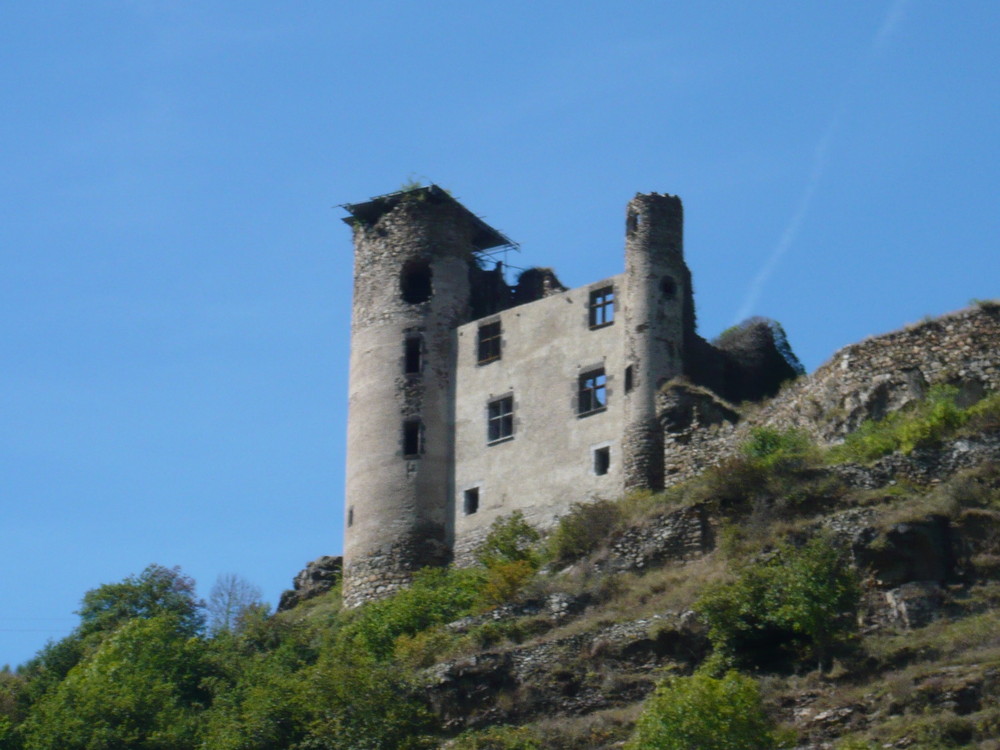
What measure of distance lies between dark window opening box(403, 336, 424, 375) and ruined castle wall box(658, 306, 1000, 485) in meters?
9.81

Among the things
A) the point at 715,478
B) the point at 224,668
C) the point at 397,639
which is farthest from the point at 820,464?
the point at 224,668

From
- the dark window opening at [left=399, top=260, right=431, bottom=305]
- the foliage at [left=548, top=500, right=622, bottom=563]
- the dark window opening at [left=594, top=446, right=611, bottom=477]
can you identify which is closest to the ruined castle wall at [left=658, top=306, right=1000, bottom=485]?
the dark window opening at [left=594, top=446, right=611, bottom=477]

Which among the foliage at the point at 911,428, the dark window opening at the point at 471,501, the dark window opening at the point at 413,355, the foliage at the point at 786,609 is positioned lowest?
the foliage at the point at 786,609

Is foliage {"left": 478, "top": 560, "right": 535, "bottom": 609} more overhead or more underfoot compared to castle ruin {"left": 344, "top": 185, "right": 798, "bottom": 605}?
more underfoot

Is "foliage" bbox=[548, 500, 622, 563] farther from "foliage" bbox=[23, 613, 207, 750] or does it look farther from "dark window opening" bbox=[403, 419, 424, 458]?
"foliage" bbox=[23, 613, 207, 750]

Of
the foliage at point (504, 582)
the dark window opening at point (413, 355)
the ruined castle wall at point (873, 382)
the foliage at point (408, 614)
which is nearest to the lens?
the foliage at point (504, 582)

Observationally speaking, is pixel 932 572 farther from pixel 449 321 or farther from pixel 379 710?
pixel 449 321

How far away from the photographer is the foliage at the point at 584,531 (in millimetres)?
49938

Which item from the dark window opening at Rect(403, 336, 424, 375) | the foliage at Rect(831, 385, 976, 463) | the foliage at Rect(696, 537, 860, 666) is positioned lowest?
the foliage at Rect(696, 537, 860, 666)

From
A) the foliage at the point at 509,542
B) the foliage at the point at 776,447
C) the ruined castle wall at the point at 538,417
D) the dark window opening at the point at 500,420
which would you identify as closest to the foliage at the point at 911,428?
the foliage at the point at 776,447

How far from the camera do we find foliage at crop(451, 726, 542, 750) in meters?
41.9

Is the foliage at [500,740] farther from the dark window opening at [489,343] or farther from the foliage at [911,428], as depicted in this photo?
the dark window opening at [489,343]

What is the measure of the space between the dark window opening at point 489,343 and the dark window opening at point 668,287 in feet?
18.4

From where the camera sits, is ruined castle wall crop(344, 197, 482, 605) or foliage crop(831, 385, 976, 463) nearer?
foliage crop(831, 385, 976, 463)
